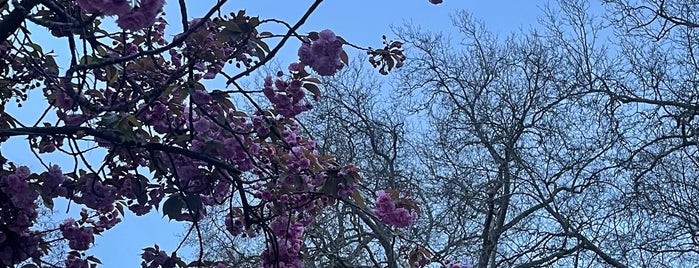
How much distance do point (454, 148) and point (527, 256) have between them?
1.30 metres

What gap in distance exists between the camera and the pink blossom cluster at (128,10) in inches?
59.6

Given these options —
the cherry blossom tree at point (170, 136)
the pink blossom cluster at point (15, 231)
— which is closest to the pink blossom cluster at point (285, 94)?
the cherry blossom tree at point (170, 136)

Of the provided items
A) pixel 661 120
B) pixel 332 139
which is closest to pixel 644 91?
pixel 661 120

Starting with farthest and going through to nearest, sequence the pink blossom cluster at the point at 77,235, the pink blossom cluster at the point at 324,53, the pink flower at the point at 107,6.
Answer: the pink blossom cluster at the point at 77,235 < the pink blossom cluster at the point at 324,53 < the pink flower at the point at 107,6

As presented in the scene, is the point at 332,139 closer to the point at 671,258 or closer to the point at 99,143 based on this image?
the point at 671,258

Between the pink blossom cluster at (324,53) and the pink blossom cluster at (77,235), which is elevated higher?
the pink blossom cluster at (324,53)

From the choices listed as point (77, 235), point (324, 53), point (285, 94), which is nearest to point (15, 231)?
point (77, 235)

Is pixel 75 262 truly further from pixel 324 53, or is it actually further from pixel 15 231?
pixel 324 53

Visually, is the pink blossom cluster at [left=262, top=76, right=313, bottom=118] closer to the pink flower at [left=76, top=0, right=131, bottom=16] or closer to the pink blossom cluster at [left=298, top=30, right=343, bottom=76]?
the pink blossom cluster at [left=298, top=30, right=343, bottom=76]

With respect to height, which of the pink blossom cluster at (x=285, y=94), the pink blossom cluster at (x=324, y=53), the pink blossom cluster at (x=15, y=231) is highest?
the pink blossom cluster at (x=285, y=94)

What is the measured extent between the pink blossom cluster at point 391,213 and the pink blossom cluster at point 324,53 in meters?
0.48

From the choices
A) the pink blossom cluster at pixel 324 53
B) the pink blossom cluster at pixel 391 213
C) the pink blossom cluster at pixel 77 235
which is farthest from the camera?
the pink blossom cluster at pixel 77 235

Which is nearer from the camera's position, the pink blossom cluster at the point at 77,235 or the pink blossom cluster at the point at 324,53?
the pink blossom cluster at the point at 324,53

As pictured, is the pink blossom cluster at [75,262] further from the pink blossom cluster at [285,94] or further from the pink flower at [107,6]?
the pink flower at [107,6]
